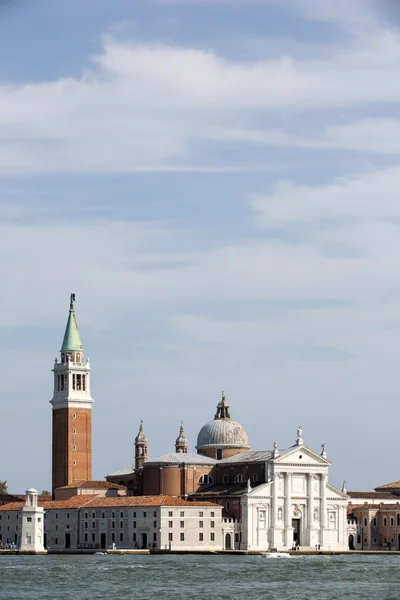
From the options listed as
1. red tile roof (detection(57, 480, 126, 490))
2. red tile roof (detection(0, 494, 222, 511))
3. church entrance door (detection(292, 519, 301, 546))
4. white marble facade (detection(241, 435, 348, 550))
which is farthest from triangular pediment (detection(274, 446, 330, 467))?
red tile roof (detection(57, 480, 126, 490))

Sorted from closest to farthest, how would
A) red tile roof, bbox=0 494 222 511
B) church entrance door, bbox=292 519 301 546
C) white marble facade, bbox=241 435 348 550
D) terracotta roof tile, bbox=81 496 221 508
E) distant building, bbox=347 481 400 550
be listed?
terracotta roof tile, bbox=81 496 221 508 < red tile roof, bbox=0 494 222 511 < white marble facade, bbox=241 435 348 550 < church entrance door, bbox=292 519 301 546 < distant building, bbox=347 481 400 550

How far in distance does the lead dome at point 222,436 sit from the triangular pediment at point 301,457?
8792 mm

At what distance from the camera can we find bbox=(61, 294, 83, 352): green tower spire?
361 ft

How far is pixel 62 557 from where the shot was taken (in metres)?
90.9

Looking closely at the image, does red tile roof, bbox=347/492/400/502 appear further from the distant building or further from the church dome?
the church dome

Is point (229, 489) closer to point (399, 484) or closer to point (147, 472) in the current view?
point (147, 472)

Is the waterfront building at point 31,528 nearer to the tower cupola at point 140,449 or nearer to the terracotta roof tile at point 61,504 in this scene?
the terracotta roof tile at point 61,504

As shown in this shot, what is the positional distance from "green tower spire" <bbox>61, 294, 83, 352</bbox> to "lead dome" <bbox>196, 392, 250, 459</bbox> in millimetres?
10687

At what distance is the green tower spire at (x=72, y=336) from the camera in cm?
11012

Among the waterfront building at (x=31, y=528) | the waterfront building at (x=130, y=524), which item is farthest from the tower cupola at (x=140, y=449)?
the waterfront building at (x=31, y=528)

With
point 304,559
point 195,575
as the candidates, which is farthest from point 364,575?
point 304,559

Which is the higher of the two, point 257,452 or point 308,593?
point 257,452

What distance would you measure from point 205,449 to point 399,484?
599 inches

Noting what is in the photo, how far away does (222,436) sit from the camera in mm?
110625
